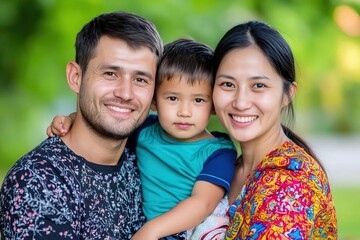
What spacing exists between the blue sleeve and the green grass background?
5.16 metres

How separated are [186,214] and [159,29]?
2.11 m

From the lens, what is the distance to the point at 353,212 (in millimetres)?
10422

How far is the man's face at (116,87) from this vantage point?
11.0ft

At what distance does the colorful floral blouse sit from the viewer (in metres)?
2.90

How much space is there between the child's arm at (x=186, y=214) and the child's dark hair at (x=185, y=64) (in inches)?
19.4

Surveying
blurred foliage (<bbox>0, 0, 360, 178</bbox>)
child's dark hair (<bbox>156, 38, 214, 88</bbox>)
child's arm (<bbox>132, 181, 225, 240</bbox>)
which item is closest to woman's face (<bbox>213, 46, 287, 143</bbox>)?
child's dark hair (<bbox>156, 38, 214, 88</bbox>)

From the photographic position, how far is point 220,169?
343cm

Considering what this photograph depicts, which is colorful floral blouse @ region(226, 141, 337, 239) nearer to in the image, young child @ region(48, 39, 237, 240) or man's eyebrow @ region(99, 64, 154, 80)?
young child @ region(48, 39, 237, 240)

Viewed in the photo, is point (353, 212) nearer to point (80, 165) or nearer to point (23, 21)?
point (23, 21)

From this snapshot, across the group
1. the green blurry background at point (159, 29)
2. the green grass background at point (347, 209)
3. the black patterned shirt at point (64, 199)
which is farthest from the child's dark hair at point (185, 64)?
the green grass background at point (347, 209)

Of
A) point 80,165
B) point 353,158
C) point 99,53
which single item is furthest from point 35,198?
point 353,158

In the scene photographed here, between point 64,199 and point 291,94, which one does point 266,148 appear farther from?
point 64,199

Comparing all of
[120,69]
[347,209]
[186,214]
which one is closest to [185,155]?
[186,214]

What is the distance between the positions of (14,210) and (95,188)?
1.30 feet
